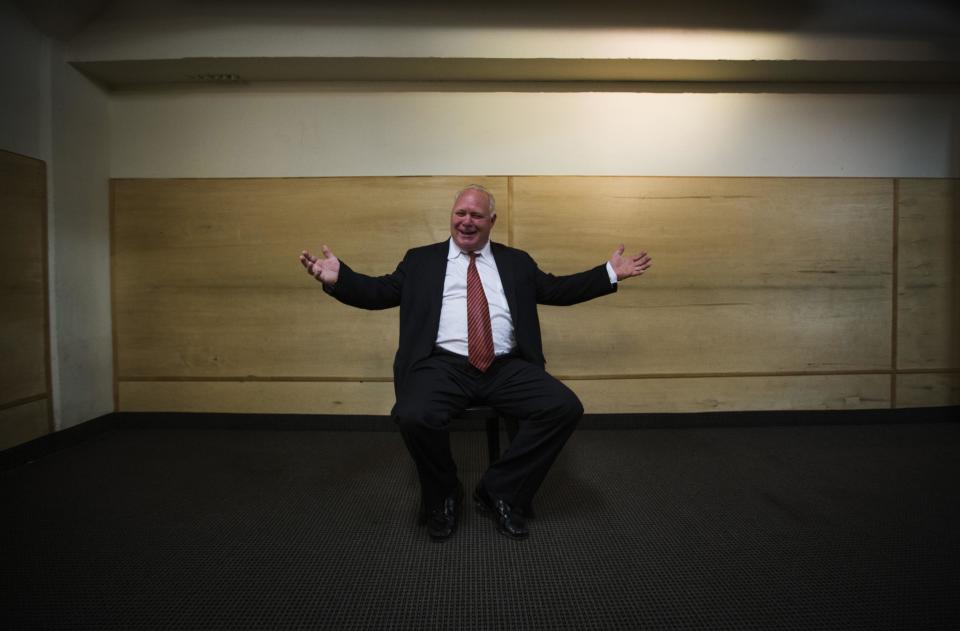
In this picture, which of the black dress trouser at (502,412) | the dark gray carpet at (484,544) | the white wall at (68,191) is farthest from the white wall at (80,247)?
the black dress trouser at (502,412)

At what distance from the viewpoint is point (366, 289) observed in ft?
6.48

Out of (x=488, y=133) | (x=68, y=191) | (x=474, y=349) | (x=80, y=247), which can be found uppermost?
(x=488, y=133)

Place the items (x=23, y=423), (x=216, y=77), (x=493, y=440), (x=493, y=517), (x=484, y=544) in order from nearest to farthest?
1. (x=484, y=544)
2. (x=493, y=517)
3. (x=493, y=440)
4. (x=23, y=423)
5. (x=216, y=77)

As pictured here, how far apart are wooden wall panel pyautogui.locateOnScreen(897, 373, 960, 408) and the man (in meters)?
2.70

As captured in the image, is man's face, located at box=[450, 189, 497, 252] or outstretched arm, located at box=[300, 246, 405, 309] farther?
man's face, located at box=[450, 189, 497, 252]

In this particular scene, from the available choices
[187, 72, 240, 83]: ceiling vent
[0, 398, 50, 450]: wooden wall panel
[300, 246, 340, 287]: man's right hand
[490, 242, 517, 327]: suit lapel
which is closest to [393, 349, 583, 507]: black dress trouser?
[490, 242, 517, 327]: suit lapel

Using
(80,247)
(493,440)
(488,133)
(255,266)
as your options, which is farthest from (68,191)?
(493,440)

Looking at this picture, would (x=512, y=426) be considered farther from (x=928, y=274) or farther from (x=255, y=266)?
(x=928, y=274)

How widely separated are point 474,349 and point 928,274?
3.52 meters

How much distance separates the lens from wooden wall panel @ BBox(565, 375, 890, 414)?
3051 mm

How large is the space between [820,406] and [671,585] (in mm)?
2505

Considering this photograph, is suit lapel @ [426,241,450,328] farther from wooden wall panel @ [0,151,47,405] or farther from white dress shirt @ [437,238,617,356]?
wooden wall panel @ [0,151,47,405]

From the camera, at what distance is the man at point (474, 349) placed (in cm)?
176

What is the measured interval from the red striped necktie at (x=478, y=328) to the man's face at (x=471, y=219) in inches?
6.9
